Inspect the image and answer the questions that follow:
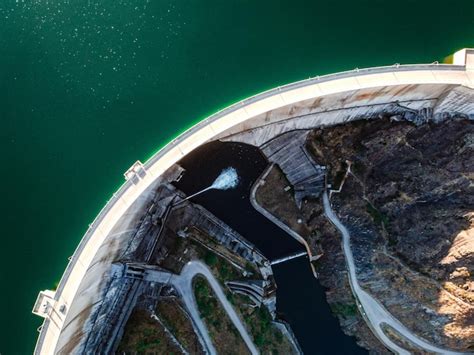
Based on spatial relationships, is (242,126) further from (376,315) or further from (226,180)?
(376,315)

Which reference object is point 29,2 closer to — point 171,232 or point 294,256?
point 171,232

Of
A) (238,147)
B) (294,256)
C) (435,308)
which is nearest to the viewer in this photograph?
(238,147)

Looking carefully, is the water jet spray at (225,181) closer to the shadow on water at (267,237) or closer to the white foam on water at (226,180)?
the white foam on water at (226,180)

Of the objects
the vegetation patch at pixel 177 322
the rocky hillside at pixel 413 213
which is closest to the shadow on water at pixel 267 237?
the rocky hillside at pixel 413 213

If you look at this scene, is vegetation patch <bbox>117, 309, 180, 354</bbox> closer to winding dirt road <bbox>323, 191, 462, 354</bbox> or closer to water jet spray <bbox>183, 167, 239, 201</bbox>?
water jet spray <bbox>183, 167, 239, 201</bbox>

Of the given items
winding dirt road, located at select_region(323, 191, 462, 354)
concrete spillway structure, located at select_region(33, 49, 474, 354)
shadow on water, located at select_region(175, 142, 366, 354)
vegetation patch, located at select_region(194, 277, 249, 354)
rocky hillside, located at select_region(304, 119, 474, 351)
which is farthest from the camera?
winding dirt road, located at select_region(323, 191, 462, 354)

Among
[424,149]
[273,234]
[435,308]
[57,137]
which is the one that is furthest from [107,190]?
[435,308]

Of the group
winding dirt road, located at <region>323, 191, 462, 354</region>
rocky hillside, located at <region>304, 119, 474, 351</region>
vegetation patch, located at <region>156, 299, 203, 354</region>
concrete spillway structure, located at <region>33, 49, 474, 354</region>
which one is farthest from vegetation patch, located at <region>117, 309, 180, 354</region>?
winding dirt road, located at <region>323, 191, 462, 354</region>
